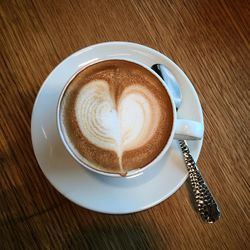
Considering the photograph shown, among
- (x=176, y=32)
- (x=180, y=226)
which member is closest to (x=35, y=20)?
(x=176, y=32)

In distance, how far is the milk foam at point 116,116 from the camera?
74 cm

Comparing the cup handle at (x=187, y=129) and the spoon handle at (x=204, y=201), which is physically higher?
the cup handle at (x=187, y=129)

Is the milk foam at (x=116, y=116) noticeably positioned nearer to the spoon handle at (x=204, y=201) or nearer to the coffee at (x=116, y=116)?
the coffee at (x=116, y=116)

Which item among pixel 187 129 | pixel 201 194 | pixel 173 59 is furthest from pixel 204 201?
pixel 173 59

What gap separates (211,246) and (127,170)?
10.8 inches

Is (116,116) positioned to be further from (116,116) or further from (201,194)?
(201,194)

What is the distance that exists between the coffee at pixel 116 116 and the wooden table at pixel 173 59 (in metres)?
0.15

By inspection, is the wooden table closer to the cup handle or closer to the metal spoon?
the metal spoon

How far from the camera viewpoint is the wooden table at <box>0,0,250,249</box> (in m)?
0.82

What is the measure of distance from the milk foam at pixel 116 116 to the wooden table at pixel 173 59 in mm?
173

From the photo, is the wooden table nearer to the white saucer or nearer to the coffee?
the white saucer

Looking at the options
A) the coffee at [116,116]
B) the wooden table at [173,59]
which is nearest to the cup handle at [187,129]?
the coffee at [116,116]

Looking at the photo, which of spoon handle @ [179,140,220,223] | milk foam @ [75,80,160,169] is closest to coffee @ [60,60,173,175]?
milk foam @ [75,80,160,169]

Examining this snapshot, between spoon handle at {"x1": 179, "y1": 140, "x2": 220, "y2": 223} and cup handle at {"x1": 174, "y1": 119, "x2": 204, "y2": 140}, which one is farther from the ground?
cup handle at {"x1": 174, "y1": 119, "x2": 204, "y2": 140}
